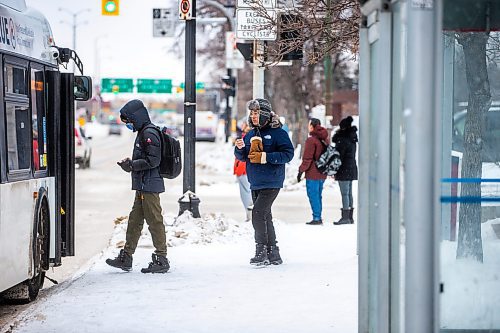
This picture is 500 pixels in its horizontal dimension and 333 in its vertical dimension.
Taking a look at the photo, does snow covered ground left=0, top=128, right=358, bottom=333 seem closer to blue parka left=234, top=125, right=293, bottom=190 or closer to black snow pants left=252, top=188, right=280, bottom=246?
black snow pants left=252, top=188, right=280, bottom=246

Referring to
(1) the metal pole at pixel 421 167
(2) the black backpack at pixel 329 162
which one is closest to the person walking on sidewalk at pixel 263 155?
(2) the black backpack at pixel 329 162

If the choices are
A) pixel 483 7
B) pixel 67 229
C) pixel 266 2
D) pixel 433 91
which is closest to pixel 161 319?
pixel 67 229

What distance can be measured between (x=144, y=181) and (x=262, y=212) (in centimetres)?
134

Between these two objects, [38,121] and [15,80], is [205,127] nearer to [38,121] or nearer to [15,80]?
[38,121]

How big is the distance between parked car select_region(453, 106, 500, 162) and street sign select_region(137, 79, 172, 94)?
6141cm

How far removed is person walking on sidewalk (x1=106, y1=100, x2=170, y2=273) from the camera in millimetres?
10641

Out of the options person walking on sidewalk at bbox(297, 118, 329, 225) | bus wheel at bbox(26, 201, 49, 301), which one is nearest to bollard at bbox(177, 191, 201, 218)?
person walking on sidewalk at bbox(297, 118, 329, 225)

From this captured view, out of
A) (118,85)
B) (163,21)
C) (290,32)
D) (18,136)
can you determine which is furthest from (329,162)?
(118,85)

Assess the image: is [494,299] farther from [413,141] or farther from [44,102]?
[44,102]

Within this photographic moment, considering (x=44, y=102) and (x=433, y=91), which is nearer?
(x=433, y=91)

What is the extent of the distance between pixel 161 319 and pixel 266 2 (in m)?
5.95

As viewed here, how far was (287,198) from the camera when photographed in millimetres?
22406

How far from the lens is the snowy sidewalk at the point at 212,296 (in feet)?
26.6

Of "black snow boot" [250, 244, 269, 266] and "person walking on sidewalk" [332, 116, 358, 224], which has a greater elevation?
"person walking on sidewalk" [332, 116, 358, 224]
